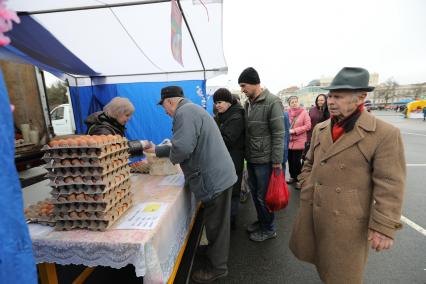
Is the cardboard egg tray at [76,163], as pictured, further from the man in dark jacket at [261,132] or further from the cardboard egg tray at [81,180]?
the man in dark jacket at [261,132]

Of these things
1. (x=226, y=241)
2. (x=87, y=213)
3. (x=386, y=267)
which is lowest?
(x=386, y=267)

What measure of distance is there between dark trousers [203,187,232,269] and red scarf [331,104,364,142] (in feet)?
3.51

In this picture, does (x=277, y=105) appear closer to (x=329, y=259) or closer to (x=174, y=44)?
(x=174, y=44)

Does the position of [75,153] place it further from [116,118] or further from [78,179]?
[116,118]

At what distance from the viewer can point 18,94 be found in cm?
436

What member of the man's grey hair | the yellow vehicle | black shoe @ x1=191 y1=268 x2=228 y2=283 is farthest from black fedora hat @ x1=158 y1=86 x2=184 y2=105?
the yellow vehicle

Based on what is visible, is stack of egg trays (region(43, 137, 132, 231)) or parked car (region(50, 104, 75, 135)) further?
parked car (region(50, 104, 75, 135))

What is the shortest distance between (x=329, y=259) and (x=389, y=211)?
0.55 metres

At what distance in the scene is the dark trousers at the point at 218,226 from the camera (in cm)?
215

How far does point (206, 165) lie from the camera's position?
1998 millimetres

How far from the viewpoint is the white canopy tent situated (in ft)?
9.07

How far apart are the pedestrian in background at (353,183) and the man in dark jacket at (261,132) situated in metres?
0.79

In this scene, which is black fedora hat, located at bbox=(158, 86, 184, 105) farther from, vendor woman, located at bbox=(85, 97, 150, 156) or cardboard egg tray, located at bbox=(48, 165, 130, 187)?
cardboard egg tray, located at bbox=(48, 165, 130, 187)

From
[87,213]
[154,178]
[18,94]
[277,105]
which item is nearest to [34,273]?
[87,213]
